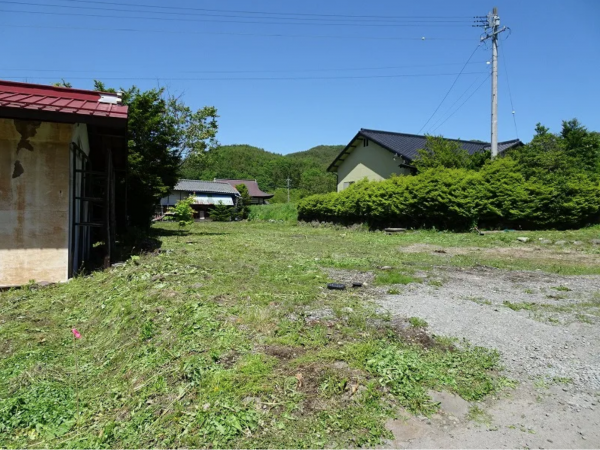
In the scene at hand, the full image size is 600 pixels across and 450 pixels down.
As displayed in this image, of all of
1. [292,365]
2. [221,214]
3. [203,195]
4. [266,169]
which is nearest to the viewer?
[292,365]

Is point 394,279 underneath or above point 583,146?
underneath

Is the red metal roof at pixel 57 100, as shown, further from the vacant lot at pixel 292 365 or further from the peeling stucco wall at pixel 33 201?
the vacant lot at pixel 292 365

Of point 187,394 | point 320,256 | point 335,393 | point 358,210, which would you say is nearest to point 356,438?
point 335,393

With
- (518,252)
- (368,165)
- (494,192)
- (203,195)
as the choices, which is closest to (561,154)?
(494,192)

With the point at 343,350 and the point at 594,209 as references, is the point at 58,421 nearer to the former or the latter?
the point at 343,350

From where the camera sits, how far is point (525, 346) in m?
3.18

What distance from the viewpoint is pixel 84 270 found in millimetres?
6266

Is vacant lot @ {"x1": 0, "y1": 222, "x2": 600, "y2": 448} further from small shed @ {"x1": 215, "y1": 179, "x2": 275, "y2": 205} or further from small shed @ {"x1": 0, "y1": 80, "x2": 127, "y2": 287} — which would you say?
small shed @ {"x1": 215, "y1": 179, "x2": 275, "y2": 205}

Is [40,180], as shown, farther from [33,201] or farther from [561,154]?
[561,154]

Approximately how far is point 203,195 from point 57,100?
3571cm

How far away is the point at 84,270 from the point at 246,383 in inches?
196

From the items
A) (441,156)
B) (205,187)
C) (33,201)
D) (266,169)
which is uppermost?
(266,169)

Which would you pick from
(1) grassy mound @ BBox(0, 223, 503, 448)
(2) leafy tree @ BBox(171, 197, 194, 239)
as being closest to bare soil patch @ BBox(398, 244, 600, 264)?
(1) grassy mound @ BBox(0, 223, 503, 448)

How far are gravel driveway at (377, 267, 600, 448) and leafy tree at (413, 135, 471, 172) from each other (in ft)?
38.0
